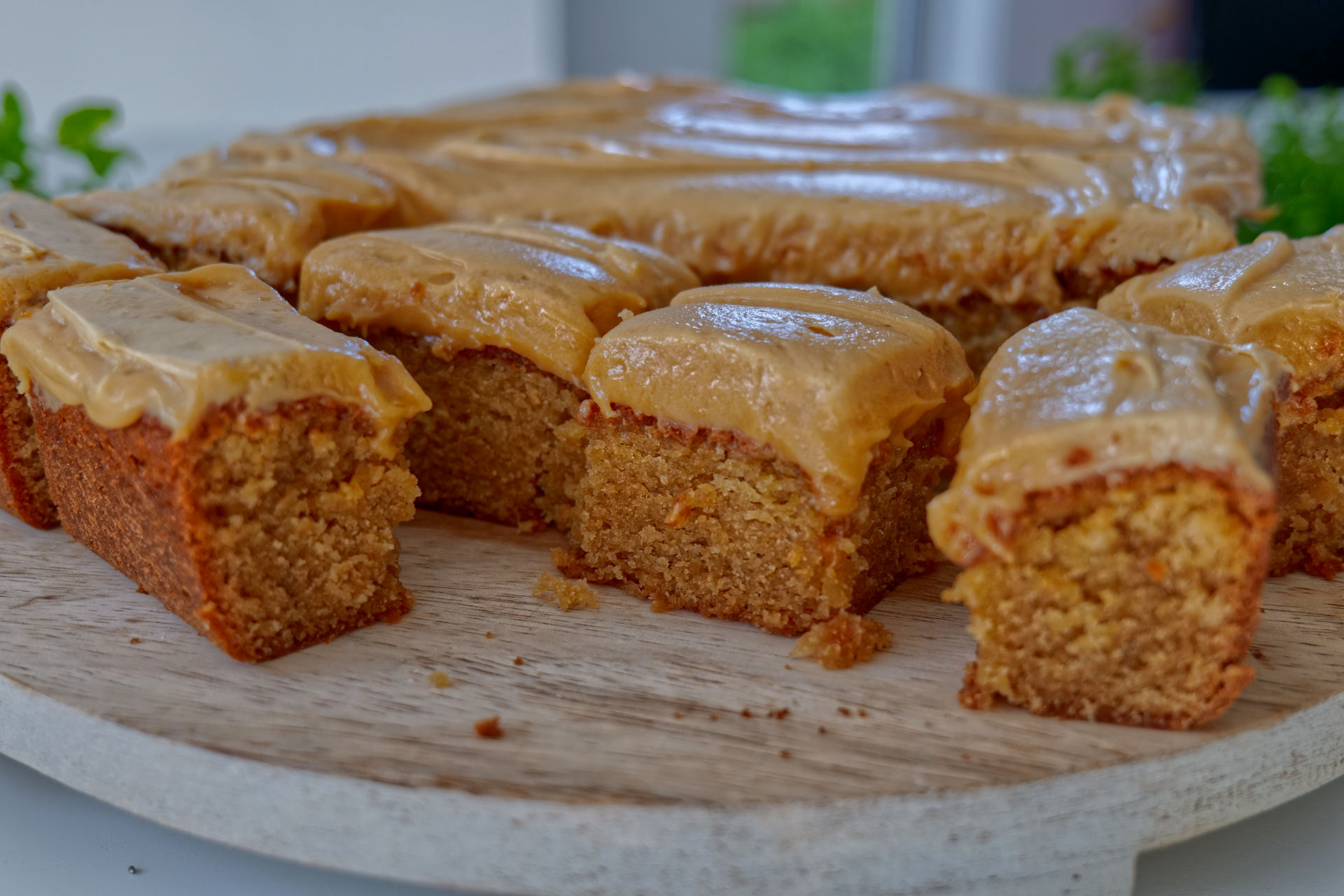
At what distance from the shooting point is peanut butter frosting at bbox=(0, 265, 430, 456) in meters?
1.95

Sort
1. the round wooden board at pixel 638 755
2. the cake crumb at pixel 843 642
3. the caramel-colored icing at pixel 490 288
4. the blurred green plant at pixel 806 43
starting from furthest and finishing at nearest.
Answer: the blurred green plant at pixel 806 43
the caramel-colored icing at pixel 490 288
the cake crumb at pixel 843 642
the round wooden board at pixel 638 755

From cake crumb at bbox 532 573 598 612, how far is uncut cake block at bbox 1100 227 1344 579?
1293mm

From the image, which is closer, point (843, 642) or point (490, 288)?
point (843, 642)

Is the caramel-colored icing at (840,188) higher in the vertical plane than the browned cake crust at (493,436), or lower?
higher

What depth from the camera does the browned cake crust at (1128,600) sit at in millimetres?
1726

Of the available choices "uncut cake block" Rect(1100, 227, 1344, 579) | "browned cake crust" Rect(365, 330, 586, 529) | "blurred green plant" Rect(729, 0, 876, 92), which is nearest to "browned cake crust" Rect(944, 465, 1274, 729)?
"uncut cake block" Rect(1100, 227, 1344, 579)

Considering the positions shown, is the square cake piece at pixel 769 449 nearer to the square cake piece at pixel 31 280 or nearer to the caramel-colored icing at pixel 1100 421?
the caramel-colored icing at pixel 1100 421

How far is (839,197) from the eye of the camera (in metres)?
2.97

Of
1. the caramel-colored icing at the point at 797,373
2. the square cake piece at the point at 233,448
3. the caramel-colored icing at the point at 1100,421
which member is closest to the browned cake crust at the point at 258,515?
the square cake piece at the point at 233,448

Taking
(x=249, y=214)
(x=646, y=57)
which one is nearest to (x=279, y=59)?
(x=646, y=57)

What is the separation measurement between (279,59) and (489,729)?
5958mm

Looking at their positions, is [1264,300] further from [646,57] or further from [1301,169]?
[646,57]

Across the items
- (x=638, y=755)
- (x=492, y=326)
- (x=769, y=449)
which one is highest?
(x=492, y=326)

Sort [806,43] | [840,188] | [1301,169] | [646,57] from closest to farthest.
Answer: [840,188], [1301,169], [646,57], [806,43]
